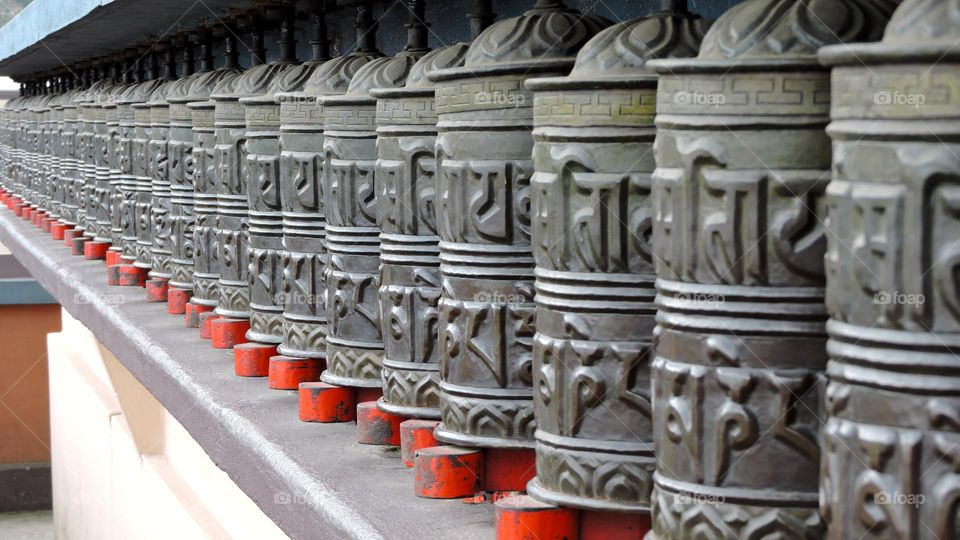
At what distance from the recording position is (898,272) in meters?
1.56

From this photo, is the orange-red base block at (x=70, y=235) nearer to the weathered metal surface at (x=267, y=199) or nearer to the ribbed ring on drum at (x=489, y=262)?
the weathered metal surface at (x=267, y=199)

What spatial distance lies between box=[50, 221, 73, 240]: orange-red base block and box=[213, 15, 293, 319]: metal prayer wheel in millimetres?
4427

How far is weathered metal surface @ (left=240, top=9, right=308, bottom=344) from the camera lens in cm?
401

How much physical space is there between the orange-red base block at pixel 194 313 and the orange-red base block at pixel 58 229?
12.4ft

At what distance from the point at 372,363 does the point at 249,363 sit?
2.96 ft

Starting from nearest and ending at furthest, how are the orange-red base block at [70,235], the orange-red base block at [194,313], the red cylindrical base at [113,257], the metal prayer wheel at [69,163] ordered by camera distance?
1. the orange-red base block at [194,313]
2. the red cylindrical base at [113,257]
3. the metal prayer wheel at [69,163]
4. the orange-red base block at [70,235]

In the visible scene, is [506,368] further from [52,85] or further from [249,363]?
[52,85]

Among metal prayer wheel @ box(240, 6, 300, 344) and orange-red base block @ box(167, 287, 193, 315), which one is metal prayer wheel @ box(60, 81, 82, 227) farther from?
metal prayer wheel @ box(240, 6, 300, 344)

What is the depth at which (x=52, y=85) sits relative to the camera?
39.4 feet

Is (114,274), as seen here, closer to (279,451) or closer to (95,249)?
(95,249)

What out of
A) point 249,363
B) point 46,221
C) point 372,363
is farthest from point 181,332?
point 46,221

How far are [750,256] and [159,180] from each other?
4.15 m

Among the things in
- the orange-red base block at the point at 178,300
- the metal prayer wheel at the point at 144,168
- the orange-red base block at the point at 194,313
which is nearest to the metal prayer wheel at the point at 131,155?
the metal prayer wheel at the point at 144,168

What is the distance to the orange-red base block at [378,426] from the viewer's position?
3188mm
